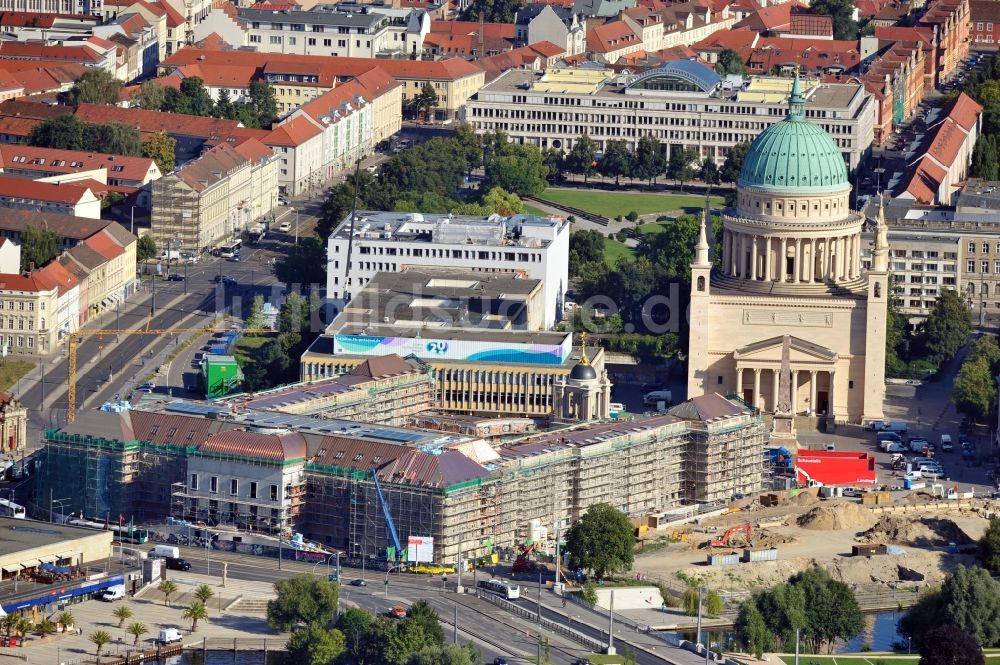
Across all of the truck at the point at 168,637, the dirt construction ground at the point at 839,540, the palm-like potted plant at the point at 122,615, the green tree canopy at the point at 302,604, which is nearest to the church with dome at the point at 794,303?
the dirt construction ground at the point at 839,540

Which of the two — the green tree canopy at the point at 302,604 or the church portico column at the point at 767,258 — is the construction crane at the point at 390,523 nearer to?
the green tree canopy at the point at 302,604

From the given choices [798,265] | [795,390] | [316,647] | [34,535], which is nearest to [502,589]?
[316,647]

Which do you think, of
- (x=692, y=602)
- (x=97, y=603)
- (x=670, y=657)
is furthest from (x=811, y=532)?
(x=97, y=603)

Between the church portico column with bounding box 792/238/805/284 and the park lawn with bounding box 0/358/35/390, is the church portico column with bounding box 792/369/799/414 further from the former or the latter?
the park lawn with bounding box 0/358/35/390

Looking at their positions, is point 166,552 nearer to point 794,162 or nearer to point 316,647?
point 316,647

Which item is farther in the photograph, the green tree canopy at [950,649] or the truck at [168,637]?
the truck at [168,637]

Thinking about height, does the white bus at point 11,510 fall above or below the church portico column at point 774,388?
below
